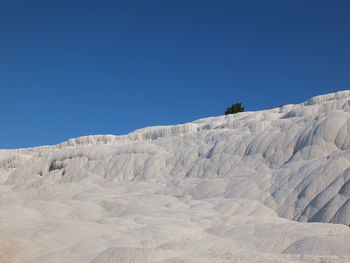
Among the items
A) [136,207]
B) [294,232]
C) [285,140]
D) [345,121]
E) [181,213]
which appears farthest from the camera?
[285,140]

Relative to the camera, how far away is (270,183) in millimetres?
18750

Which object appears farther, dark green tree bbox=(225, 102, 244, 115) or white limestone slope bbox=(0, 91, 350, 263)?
dark green tree bbox=(225, 102, 244, 115)

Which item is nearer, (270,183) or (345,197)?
(345,197)

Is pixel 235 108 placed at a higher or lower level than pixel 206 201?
higher

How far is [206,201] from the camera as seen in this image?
18.9m

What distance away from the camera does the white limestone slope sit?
420 inches

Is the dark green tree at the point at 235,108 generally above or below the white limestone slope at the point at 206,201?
above

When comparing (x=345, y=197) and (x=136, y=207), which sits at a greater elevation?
(x=136, y=207)

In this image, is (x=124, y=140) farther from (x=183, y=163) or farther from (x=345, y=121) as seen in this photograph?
(x=345, y=121)

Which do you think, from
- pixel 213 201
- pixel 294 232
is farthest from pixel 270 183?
pixel 294 232

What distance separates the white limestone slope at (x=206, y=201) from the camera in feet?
35.0

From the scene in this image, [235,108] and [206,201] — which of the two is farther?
[235,108]

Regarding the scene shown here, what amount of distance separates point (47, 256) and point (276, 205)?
10609 millimetres

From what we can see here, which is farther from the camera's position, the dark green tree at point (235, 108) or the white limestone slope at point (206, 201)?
the dark green tree at point (235, 108)
